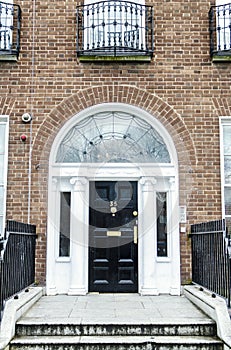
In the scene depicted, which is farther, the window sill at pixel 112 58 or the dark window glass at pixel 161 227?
the window sill at pixel 112 58

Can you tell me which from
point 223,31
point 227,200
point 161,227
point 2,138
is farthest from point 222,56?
point 2,138

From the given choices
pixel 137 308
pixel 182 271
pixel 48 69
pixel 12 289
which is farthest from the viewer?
pixel 48 69

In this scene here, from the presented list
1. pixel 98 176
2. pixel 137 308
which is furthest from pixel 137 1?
pixel 137 308

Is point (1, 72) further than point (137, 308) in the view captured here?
Yes

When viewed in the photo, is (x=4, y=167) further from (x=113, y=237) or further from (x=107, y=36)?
(x=107, y=36)

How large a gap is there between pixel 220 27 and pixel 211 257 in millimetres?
4604

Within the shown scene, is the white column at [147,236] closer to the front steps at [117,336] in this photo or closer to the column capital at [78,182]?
the column capital at [78,182]

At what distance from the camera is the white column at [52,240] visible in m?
8.03

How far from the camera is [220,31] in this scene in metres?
8.74

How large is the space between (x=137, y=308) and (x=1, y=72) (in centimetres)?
505

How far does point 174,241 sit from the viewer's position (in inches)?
322

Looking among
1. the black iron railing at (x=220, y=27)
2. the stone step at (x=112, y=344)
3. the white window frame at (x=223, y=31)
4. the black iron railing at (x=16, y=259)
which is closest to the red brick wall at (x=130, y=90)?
the black iron railing at (x=220, y=27)

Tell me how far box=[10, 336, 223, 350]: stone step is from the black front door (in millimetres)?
2724

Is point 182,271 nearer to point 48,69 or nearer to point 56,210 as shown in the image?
point 56,210
